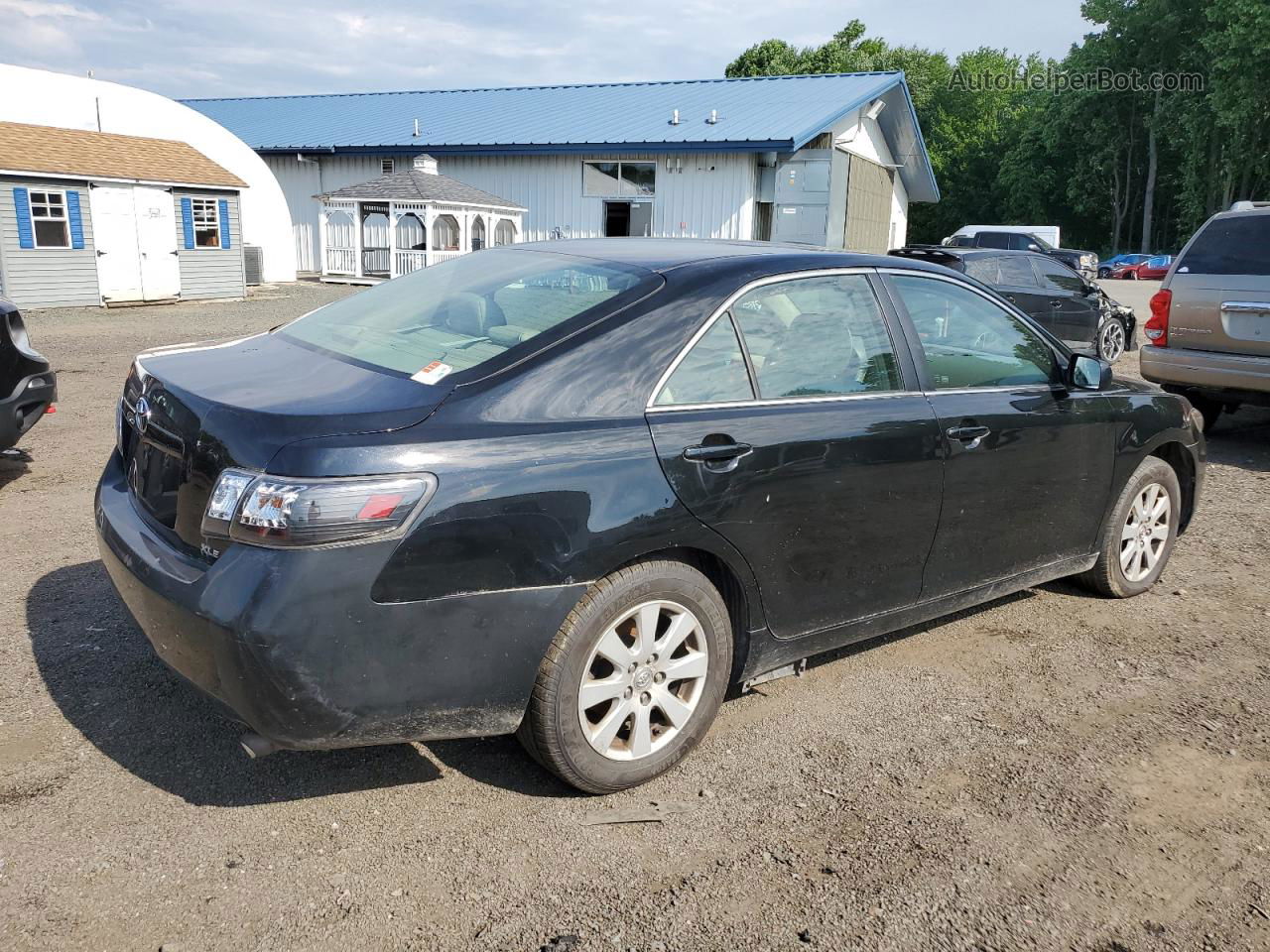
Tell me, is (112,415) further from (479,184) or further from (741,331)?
(479,184)

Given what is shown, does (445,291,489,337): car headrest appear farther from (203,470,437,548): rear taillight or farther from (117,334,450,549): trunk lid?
(203,470,437,548): rear taillight

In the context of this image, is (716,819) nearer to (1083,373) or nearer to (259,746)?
(259,746)

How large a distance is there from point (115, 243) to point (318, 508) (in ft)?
66.5

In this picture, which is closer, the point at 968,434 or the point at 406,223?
the point at 968,434

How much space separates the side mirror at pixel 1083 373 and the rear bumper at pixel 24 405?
5497 millimetres

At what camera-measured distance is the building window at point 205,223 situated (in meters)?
21.7

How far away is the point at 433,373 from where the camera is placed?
9.70 ft

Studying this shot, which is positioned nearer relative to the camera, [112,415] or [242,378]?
[242,378]

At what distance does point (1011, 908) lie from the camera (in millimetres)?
2688

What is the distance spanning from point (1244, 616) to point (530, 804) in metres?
3.70

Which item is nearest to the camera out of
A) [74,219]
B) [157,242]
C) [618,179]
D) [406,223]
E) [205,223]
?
[74,219]

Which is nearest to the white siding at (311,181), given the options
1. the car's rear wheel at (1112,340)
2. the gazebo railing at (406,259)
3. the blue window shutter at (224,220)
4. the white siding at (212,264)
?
the gazebo railing at (406,259)

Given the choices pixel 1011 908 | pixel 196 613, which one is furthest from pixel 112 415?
pixel 1011 908

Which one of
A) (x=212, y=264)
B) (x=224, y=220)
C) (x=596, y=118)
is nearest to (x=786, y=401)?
(x=212, y=264)
